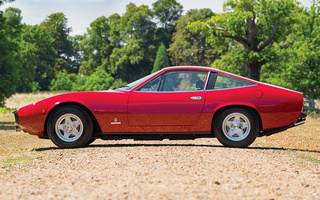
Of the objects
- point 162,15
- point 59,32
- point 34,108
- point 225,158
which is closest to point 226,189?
point 225,158

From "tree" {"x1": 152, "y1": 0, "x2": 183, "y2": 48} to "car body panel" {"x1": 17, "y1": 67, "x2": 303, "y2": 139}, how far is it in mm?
68098

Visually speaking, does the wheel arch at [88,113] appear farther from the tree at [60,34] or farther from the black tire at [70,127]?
the tree at [60,34]

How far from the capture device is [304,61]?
29984 millimetres

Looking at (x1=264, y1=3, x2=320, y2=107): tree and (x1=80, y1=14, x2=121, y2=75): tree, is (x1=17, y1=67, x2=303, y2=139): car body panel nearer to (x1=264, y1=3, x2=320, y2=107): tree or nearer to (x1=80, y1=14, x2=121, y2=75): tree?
(x1=264, y1=3, x2=320, y2=107): tree

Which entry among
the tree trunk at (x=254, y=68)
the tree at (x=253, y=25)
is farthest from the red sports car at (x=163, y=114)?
the tree trunk at (x=254, y=68)

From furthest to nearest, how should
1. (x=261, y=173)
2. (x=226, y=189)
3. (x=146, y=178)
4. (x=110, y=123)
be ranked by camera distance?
(x=110, y=123), (x=261, y=173), (x=146, y=178), (x=226, y=189)

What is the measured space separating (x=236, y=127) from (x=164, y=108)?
4.59 ft

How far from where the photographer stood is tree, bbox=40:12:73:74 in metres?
86.1

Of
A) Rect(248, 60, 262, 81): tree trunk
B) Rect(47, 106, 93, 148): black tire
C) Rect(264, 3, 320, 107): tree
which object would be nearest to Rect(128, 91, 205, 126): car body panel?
Rect(47, 106, 93, 148): black tire

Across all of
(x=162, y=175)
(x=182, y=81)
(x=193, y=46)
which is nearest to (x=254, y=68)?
(x=182, y=81)

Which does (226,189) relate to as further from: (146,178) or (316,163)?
(316,163)

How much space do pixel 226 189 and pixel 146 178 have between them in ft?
3.58

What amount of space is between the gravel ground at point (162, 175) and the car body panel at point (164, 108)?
0.45 metres

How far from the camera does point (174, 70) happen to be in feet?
26.1
